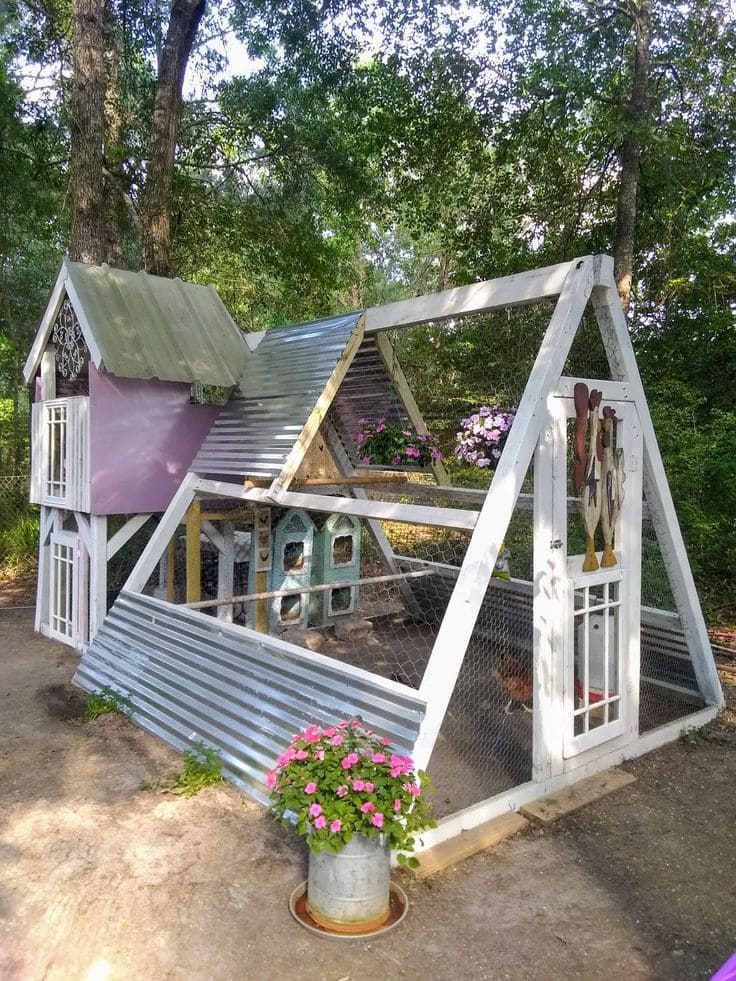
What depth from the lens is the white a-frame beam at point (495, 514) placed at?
11.6ft

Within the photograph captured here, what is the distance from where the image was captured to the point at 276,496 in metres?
5.14

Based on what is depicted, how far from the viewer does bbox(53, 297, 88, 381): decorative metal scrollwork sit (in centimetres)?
727

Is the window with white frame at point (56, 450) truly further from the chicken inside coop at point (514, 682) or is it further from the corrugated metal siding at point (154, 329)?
the chicken inside coop at point (514, 682)

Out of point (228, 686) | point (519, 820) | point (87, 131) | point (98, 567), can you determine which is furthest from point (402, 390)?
point (87, 131)

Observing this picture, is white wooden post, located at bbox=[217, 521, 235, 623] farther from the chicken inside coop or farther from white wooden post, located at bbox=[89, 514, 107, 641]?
the chicken inside coop

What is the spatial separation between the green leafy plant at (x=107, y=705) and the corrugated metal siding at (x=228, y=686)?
0.20ft

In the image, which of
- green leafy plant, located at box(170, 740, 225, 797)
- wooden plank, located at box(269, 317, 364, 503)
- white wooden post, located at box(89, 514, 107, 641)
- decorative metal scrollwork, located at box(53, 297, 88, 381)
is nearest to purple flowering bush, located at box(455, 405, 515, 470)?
wooden plank, located at box(269, 317, 364, 503)

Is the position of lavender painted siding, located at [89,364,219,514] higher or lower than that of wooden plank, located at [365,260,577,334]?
lower

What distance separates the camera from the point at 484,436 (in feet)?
15.7

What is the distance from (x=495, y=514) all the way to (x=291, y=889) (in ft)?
6.86

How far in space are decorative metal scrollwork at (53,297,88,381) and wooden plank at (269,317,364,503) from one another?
3.09 meters

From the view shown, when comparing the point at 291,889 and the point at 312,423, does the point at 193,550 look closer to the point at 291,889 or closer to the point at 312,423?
the point at 312,423

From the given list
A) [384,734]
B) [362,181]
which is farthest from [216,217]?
[384,734]

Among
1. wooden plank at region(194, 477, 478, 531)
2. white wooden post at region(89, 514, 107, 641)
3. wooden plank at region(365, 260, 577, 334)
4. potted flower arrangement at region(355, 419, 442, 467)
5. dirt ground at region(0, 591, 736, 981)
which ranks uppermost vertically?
wooden plank at region(365, 260, 577, 334)
